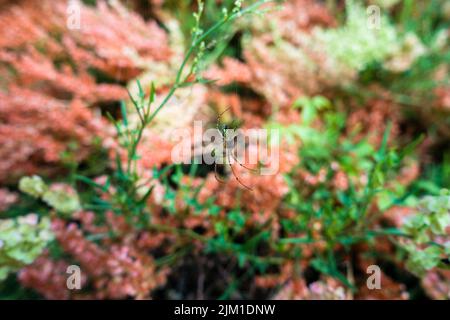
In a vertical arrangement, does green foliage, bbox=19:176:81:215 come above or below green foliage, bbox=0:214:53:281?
above

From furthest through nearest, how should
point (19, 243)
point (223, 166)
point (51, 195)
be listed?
point (223, 166), point (51, 195), point (19, 243)

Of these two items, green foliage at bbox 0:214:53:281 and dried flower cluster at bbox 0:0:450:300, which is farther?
dried flower cluster at bbox 0:0:450:300

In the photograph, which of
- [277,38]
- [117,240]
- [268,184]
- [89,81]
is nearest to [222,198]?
[268,184]

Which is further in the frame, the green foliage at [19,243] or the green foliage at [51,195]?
the green foliage at [51,195]

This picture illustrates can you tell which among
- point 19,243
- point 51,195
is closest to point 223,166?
point 51,195

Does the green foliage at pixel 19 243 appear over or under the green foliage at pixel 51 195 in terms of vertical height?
under

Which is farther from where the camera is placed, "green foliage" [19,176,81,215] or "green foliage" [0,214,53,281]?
"green foliage" [19,176,81,215]

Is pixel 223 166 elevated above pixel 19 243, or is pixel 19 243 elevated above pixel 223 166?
pixel 223 166

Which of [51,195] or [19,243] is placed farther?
[51,195]

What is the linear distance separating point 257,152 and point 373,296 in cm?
56

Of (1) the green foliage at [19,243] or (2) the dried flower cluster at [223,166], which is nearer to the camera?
(1) the green foliage at [19,243]

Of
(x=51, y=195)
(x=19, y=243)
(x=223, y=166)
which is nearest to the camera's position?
(x=19, y=243)

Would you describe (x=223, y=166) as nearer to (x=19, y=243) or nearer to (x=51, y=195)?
(x=51, y=195)

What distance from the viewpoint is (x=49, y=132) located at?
1296 mm
